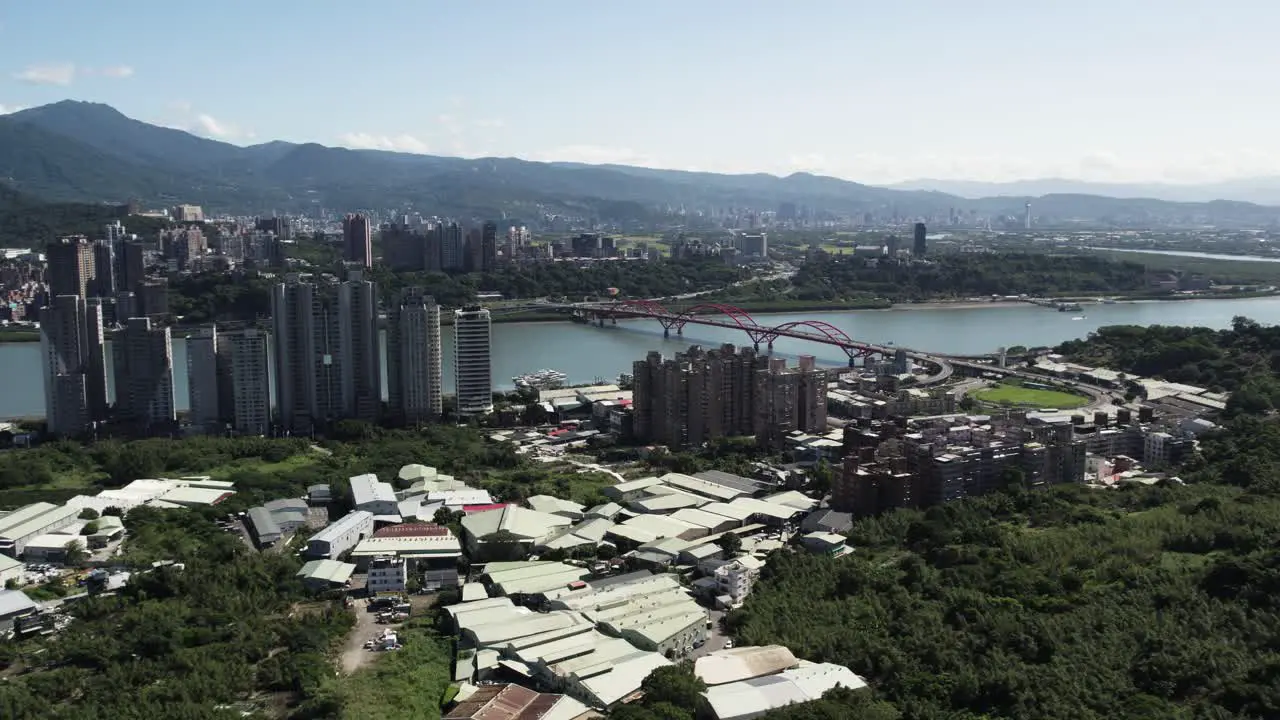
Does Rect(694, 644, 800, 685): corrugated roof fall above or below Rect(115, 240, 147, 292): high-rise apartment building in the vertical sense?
→ below

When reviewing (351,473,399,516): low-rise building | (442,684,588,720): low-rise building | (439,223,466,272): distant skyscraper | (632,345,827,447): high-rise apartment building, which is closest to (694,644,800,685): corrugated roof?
(442,684,588,720): low-rise building

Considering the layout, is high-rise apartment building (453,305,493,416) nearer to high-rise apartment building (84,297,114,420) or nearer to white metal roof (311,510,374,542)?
high-rise apartment building (84,297,114,420)

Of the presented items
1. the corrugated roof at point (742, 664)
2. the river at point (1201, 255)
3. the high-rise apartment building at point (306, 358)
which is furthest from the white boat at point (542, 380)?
the river at point (1201, 255)

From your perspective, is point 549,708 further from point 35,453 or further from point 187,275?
point 187,275

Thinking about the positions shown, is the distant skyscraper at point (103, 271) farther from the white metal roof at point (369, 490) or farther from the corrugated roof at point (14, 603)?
the corrugated roof at point (14, 603)

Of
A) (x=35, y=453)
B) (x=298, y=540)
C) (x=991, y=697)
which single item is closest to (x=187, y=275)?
(x=35, y=453)

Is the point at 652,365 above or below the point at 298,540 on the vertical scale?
above
